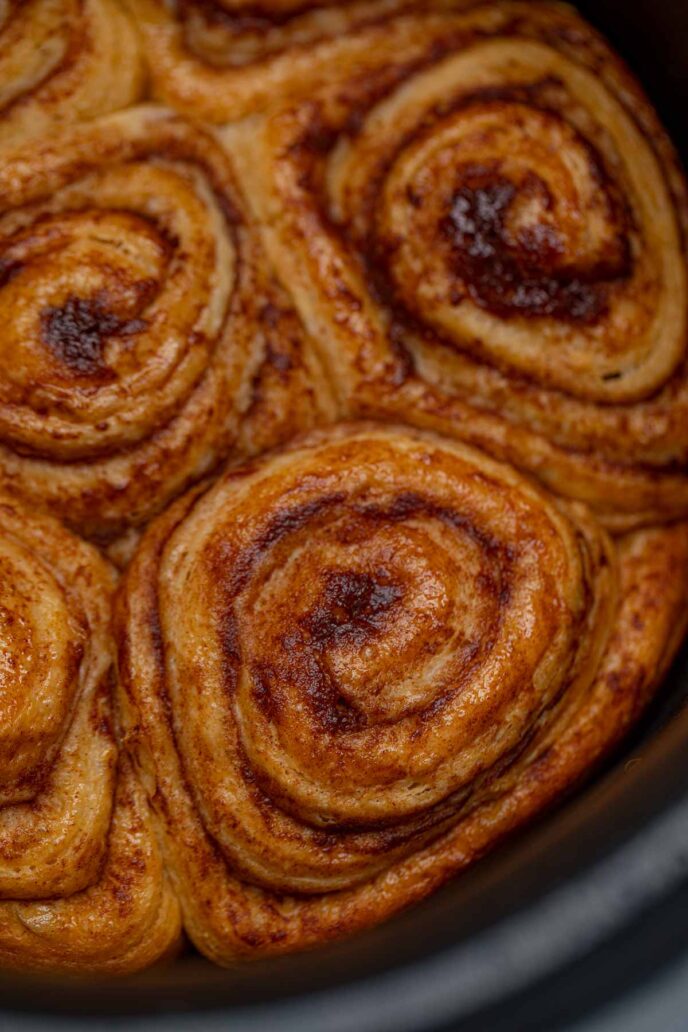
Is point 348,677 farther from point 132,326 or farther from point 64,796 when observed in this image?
point 132,326

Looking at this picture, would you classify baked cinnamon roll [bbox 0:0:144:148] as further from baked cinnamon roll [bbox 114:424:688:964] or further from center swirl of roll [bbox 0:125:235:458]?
baked cinnamon roll [bbox 114:424:688:964]

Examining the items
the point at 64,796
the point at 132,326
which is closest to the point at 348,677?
the point at 64,796

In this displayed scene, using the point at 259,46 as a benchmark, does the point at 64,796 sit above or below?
below

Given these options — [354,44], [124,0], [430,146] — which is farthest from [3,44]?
[430,146]

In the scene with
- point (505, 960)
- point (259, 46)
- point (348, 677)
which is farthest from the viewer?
point (259, 46)

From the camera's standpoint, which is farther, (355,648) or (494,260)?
(494,260)

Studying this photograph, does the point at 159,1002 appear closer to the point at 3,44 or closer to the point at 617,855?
the point at 617,855

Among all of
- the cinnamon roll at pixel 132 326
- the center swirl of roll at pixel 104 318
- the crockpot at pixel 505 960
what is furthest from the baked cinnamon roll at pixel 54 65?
the crockpot at pixel 505 960

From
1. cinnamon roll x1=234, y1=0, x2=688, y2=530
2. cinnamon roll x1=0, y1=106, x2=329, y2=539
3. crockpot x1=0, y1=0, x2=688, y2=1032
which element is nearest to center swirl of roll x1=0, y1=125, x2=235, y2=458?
cinnamon roll x1=0, y1=106, x2=329, y2=539

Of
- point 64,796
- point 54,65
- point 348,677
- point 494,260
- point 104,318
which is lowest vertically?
point 64,796
